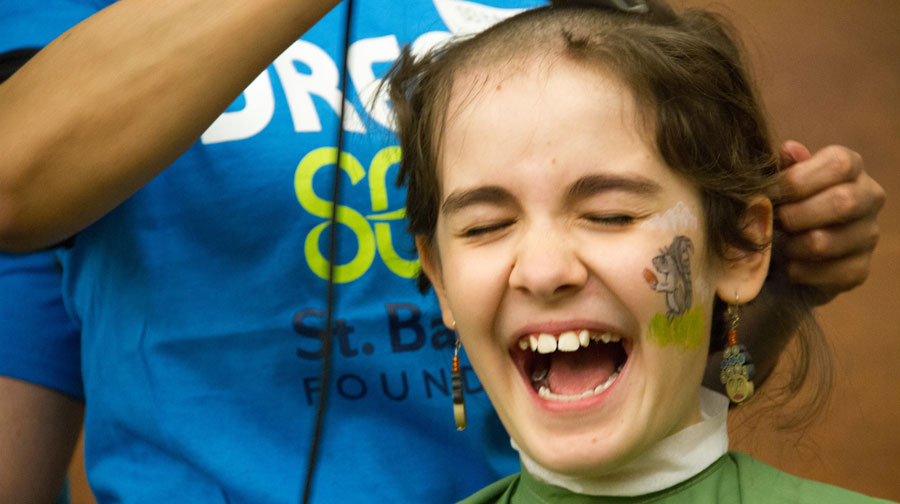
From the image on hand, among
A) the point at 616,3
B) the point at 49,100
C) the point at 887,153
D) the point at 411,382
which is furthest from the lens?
the point at 887,153

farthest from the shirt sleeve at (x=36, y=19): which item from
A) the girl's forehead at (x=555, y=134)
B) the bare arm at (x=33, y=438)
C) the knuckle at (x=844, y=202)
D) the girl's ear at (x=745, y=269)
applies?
the knuckle at (x=844, y=202)

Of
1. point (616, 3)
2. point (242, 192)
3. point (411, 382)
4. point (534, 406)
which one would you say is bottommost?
point (411, 382)

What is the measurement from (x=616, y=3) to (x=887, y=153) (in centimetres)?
170

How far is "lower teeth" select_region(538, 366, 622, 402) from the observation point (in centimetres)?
99

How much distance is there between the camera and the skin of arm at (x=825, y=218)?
3.62ft

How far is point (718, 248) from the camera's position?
3.49 feet

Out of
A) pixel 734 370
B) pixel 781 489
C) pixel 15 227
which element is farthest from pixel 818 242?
pixel 15 227

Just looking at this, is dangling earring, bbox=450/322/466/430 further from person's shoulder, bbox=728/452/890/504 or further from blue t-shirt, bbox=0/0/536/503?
person's shoulder, bbox=728/452/890/504

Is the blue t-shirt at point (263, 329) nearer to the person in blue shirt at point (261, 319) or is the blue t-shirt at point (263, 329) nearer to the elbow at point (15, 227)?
the person in blue shirt at point (261, 319)

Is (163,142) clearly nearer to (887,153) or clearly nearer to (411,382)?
(411,382)

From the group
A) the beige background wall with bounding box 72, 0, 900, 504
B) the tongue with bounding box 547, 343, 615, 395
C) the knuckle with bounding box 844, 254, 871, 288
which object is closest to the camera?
the tongue with bounding box 547, 343, 615, 395

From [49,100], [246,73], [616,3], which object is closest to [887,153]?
[616,3]

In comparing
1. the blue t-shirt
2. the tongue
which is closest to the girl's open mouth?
the tongue

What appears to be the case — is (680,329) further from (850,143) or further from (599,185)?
(850,143)
